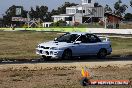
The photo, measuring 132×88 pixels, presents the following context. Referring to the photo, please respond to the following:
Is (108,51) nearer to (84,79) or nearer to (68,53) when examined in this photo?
(68,53)

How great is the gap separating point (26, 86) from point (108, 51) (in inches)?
523

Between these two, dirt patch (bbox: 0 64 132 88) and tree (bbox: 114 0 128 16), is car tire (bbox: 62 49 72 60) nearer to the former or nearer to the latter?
dirt patch (bbox: 0 64 132 88)

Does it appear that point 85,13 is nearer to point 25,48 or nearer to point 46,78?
point 25,48

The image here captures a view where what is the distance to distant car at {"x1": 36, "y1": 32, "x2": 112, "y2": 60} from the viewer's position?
2234cm

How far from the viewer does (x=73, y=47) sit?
75.5 feet

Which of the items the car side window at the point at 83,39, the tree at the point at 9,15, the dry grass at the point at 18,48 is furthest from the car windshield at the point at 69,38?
the tree at the point at 9,15

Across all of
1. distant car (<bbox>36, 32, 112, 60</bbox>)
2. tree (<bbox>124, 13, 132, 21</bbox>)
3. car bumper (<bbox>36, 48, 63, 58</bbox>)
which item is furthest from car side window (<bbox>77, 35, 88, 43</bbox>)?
tree (<bbox>124, 13, 132, 21</bbox>)

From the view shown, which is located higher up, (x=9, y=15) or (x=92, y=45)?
(x=9, y=15)

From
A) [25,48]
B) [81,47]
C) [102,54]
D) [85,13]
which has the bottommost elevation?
[25,48]

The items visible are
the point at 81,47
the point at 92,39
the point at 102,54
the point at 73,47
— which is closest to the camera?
the point at 73,47

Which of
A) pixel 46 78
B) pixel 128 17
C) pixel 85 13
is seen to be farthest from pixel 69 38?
pixel 128 17

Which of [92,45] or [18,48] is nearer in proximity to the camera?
[92,45]

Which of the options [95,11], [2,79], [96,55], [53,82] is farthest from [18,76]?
[95,11]

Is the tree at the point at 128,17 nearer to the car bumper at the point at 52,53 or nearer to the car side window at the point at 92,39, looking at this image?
the car side window at the point at 92,39
